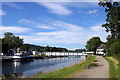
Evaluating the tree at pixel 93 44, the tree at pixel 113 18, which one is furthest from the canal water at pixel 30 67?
the tree at pixel 93 44

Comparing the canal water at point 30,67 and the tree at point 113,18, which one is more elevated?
the tree at point 113,18

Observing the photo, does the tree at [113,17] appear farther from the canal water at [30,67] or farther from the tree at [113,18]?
the canal water at [30,67]

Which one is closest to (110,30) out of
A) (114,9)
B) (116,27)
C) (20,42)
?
(116,27)

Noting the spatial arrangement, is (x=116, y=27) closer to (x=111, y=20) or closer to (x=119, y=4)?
(x=111, y=20)

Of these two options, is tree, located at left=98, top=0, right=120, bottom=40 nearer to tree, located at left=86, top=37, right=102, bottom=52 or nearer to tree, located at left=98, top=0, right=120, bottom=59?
tree, located at left=98, top=0, right=120, bottom=59

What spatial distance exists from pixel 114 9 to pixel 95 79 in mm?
19685

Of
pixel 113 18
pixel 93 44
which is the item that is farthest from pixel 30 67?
pixel 93 44

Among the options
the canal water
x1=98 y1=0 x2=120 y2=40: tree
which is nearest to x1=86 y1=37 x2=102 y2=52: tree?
the canal water

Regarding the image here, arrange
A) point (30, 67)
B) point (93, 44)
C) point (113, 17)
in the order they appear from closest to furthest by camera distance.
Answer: point (113, 17), point (30, 67), point (93, 44)

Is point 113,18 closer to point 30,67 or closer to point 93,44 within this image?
point 30,67

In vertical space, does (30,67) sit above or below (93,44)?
below

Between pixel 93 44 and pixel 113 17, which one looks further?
pixel 93 44

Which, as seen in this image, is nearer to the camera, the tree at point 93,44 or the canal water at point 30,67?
the canal water at point 30,67

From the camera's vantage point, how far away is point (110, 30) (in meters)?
34.2
